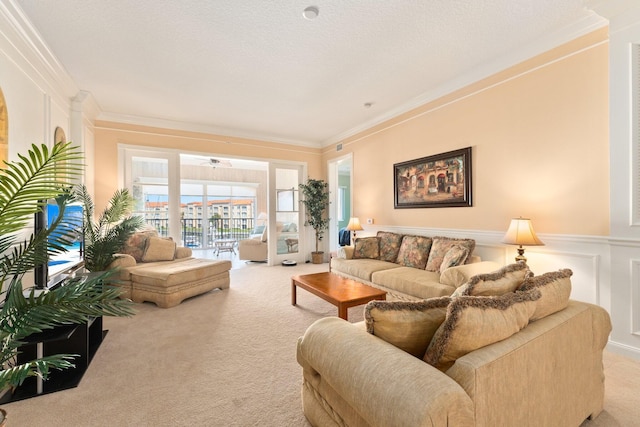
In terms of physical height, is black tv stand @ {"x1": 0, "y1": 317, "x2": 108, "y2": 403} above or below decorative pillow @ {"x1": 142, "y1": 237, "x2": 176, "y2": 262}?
below

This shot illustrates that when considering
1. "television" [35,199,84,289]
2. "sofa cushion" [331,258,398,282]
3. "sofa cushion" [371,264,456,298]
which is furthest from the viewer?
"sofa cushion" [331,258,398,282]

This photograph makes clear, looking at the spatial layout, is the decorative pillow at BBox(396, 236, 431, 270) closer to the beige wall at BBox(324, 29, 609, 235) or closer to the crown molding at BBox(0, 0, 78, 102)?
the beige wall at BBox(324, 29, 609, 235)

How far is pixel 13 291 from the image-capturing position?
4.12 feet

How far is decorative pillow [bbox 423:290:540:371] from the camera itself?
1043 millimetres

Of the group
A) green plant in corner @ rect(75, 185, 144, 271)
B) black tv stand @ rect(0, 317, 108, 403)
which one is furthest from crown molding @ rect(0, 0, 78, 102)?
black tv stand @ rect(0, 317, 108, 403)

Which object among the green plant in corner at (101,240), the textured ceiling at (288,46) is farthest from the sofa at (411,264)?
the green plant in corner at (101,240)

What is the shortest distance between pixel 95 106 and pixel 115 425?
14.5 feet

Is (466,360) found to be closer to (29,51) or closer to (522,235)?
(522,235)

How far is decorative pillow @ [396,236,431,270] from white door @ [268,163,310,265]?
294cm

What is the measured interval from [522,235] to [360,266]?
183 centimetres

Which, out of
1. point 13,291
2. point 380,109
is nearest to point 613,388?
point 13,291

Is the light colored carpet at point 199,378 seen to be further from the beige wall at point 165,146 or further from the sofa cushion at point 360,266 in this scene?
the beige wall at point 165,146

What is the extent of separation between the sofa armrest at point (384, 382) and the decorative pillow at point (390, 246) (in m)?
2.95

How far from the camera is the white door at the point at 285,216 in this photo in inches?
243
